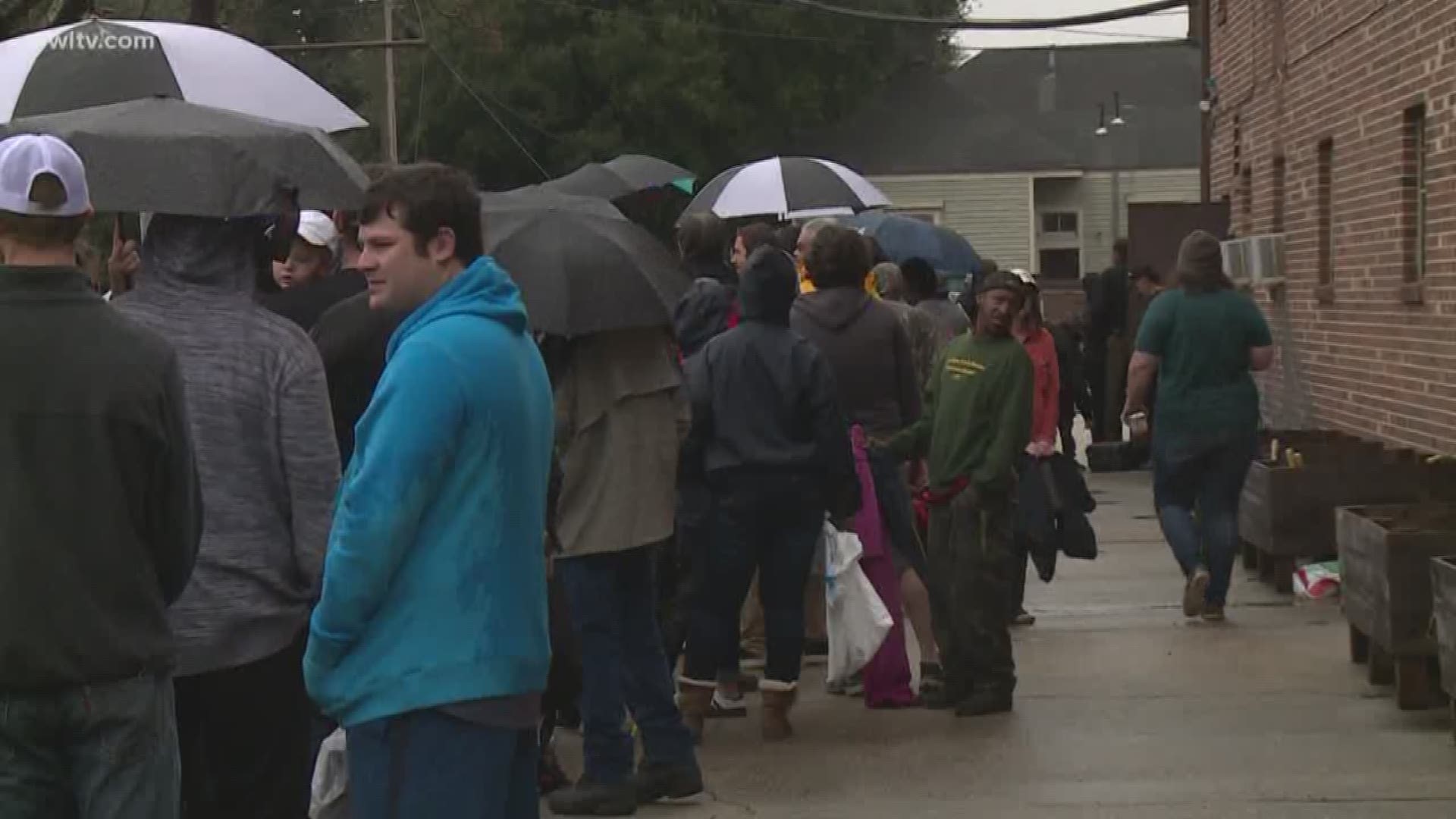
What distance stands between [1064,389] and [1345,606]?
7.11 metres

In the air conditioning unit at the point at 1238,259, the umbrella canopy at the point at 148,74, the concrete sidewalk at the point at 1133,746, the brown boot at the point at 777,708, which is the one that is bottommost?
the concrete sidewalk at the point at 1133,746

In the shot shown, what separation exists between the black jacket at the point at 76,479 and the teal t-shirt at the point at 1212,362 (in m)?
8.48

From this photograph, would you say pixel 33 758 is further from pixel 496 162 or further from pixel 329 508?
pixel 496 162

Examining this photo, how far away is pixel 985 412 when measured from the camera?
10.2 m

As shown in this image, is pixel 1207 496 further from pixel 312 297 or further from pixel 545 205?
pixel 312 297

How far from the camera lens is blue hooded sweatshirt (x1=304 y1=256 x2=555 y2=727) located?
182 inches

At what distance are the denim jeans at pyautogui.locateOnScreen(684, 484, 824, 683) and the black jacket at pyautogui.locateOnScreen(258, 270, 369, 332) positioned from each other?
2281mm

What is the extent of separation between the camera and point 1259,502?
14.1 m

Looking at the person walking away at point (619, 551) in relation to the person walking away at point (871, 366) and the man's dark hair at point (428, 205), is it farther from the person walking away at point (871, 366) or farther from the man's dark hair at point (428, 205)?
the man's dark hair at point (428, 205)

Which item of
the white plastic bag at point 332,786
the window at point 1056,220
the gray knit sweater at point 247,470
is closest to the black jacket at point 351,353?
the gray knit sweater at point 247,470

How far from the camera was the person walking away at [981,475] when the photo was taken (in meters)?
10.2

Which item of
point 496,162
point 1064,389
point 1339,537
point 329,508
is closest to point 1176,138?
point 496,162

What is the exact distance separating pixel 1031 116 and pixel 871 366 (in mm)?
57141

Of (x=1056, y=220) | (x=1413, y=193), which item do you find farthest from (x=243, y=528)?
(x=1056, y=220)
